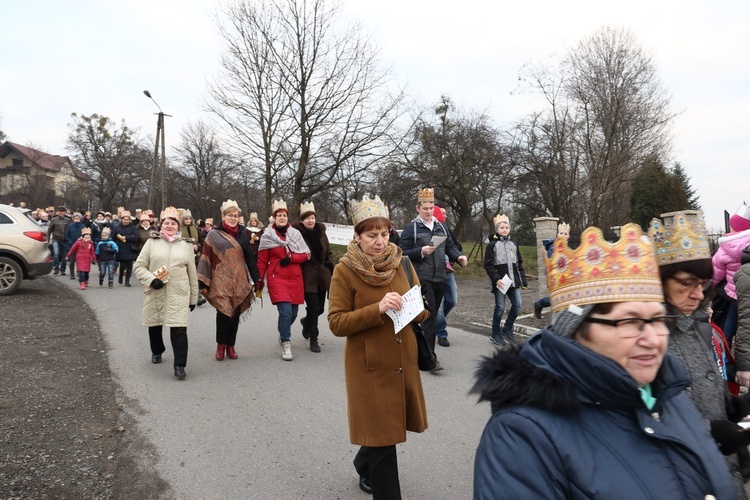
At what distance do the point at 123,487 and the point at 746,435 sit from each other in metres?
3.62

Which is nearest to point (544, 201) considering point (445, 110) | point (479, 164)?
point (479, 164)


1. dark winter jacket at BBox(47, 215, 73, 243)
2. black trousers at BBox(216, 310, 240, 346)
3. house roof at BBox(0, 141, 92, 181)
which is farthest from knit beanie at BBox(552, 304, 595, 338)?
house roof at BBox(0, 141, 92, 181)

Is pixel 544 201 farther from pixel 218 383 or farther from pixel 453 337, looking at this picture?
pixel 218 383

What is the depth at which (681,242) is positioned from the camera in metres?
2.55

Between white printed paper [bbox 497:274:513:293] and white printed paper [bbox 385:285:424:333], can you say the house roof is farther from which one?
white printed paper [bbox 385:285:424:333]

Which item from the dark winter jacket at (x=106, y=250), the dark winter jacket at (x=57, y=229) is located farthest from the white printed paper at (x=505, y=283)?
the dark winter jacket at (x=57, y=229)

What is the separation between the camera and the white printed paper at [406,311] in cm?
322

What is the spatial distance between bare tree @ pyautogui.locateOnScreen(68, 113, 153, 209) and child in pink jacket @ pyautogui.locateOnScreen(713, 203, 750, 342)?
166 feet

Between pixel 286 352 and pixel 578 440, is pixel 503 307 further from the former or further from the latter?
pixel 578 440

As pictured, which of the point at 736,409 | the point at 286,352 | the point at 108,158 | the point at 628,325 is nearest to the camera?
the point at 628,325

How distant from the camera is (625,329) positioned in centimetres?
157

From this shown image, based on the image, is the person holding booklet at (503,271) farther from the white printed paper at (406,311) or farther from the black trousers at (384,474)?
the black trousers at (384,474)

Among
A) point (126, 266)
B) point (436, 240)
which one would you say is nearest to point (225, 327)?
point (436, 240)

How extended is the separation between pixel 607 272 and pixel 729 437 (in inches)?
34.3
